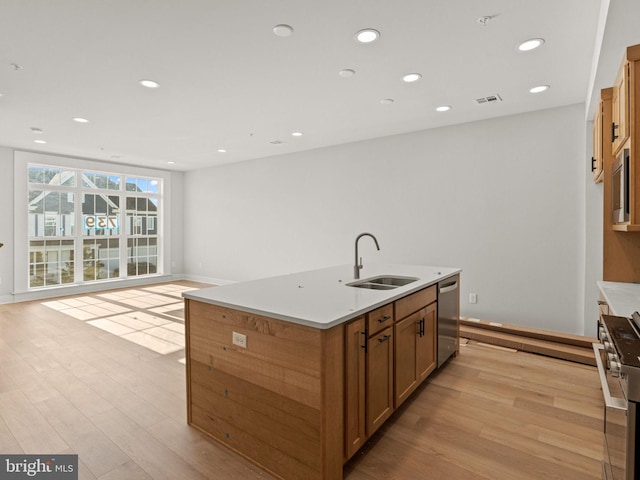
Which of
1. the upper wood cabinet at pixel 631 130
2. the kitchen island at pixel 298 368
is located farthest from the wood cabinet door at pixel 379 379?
the upper wood cabinet at pixel 631 130

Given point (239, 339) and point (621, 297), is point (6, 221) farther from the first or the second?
point (621, 297)

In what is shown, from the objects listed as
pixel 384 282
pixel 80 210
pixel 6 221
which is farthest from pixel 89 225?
pixel 384 282

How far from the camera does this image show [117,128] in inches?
182

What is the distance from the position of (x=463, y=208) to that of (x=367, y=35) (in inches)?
108

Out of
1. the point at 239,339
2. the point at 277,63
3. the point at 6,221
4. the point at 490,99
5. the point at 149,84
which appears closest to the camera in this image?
the point at 239,339

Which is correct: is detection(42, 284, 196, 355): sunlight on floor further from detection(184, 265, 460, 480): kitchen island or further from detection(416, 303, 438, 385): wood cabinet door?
detection(416, 303, 438, 385): wood cabinet door

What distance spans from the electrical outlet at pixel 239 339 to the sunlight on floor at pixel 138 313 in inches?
80.8

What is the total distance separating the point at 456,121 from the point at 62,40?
4084mm

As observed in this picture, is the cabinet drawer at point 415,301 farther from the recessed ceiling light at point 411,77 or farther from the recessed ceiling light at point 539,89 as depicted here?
the recessed ceiling light at point 539,89

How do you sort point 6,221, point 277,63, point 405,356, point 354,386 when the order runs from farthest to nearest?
point 6,221, point 277,63, point 405,356, point 354,386

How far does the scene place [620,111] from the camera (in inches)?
86.7

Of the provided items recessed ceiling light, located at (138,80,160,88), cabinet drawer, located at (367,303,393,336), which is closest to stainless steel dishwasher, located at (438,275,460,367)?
cabinet drawer, located at (367,303,393,336)

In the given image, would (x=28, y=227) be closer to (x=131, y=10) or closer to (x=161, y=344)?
(x=161, y=344)

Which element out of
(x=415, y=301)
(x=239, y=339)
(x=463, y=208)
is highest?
(x=463, y=208)
